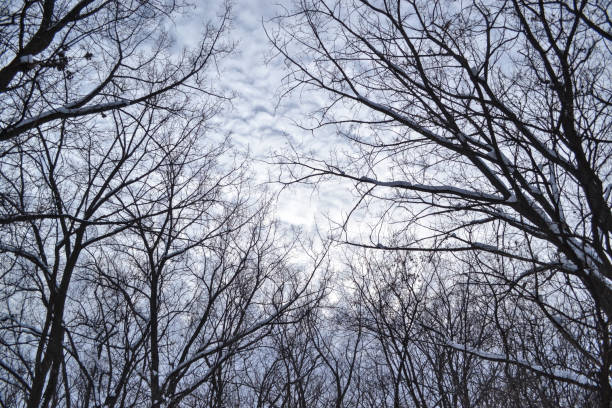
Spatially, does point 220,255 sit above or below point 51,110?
above

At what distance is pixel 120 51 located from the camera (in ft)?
14.6

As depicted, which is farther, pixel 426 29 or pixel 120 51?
pixel 120 51

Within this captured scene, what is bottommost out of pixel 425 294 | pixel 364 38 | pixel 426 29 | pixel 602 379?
pixel 602 379

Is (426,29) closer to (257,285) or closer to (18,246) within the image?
(18,246)

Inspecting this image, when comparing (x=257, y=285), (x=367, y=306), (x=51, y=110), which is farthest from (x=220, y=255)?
(x=51, y=110)

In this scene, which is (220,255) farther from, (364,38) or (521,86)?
(521,86)

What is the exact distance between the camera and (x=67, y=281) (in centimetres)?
591

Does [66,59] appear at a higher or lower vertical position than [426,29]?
lower

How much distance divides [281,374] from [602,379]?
12740 millimetres

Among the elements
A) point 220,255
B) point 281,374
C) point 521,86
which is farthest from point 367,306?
point 521,86

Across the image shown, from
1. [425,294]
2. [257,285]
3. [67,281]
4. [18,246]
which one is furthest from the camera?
[425,294]

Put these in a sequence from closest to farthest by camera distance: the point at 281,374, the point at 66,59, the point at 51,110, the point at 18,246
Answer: the point at 66,59, the point at 51,110, the point at 18,246, the point at 281,374

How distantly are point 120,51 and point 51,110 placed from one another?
1.21m

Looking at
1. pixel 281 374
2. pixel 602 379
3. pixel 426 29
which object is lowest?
pixel 602 379
